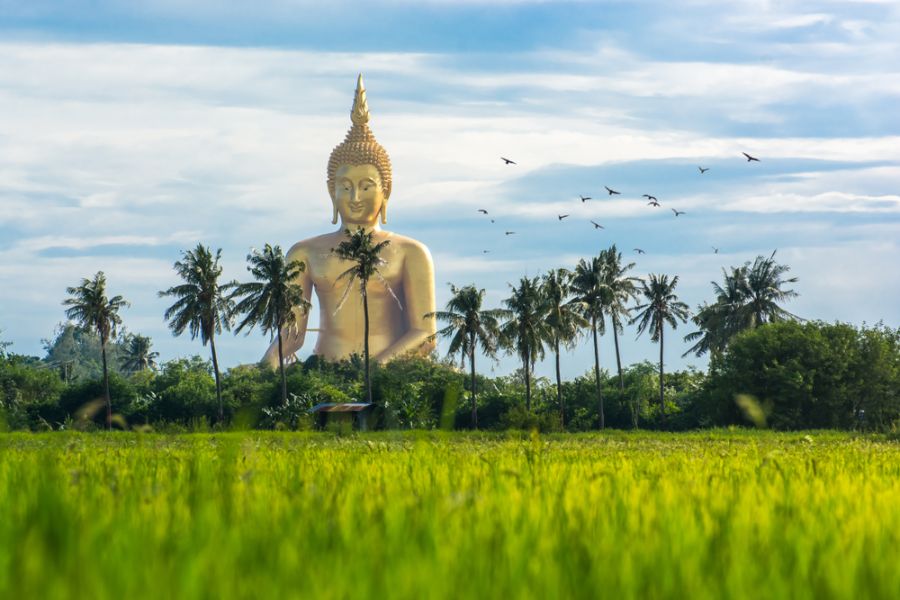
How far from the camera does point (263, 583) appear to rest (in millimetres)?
4148

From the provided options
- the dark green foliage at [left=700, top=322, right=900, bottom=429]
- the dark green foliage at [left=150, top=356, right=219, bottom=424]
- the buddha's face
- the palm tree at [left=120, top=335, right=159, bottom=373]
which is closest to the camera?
the dark green foliage at [left=700, top=322, right=900, bottom=429]

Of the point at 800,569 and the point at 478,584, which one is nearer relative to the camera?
the point at 478,584

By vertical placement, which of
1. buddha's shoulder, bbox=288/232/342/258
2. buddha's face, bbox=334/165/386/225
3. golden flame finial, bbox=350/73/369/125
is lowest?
buddha's shoulder, bbox=288/232/342/258

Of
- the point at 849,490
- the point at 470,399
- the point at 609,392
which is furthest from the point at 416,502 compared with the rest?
the point at 609,392

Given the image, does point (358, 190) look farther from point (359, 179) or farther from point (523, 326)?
point (523, 326)

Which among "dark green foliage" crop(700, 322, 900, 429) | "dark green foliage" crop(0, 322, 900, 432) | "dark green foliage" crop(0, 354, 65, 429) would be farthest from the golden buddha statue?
"dark green foliage" crop(700, 322, 900, 429)

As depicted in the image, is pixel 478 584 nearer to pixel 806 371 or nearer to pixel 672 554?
pixel 672 554

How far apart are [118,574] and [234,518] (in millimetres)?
1699

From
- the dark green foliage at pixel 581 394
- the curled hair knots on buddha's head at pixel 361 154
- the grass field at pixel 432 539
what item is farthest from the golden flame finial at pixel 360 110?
the grass field at pixel 432 539

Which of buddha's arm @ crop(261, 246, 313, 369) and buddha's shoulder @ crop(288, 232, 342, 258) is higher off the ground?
buddha's shoulder @ crop(288, 232, 342, 258)

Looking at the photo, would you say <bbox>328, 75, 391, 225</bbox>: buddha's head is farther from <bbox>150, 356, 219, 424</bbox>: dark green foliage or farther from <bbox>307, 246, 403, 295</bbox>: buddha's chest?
<bbox>150, 356, 219, 424</bbox>: dark green foliage

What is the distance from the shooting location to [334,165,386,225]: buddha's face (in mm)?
63469

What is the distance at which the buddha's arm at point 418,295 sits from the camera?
6391 cm

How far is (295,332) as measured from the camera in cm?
6262
